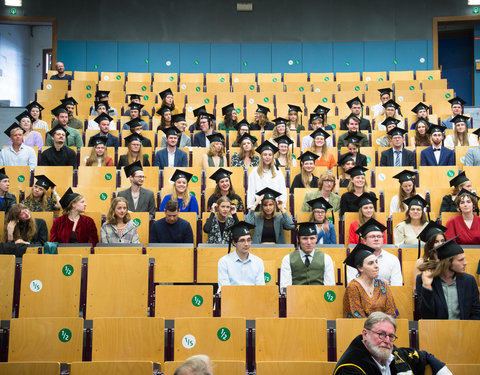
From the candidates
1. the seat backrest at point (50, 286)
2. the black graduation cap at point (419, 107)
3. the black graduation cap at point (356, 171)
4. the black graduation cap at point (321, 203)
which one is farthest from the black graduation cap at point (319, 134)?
the seat backrest at point (50, 286)

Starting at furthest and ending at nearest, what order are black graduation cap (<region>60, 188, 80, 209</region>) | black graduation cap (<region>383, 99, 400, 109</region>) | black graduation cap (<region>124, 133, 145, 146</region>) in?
1. black graduation cap (<region>383, 99, 400, 109</region>)
2. black graduation cap (<region>124, 133, 145, 146</region>)
3. black graduation cap (<region>60, 188, 80, 209</region>)

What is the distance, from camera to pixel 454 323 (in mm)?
3807

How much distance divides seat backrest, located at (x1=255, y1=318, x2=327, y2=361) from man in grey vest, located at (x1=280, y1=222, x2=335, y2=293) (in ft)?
3.17

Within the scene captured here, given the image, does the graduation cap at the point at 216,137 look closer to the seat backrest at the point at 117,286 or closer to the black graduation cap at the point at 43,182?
the black graduation cap at the point at 43,182

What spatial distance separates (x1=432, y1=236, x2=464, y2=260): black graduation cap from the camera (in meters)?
4.27

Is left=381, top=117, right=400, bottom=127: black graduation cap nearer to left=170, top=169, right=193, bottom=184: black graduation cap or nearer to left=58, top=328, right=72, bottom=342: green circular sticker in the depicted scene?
left=170, top=169, right=193, bottom=184: black graduation cap

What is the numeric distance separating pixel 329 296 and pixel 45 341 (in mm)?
1941

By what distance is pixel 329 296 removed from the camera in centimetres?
432

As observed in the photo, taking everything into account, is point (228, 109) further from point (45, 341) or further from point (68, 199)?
point (45, 341)

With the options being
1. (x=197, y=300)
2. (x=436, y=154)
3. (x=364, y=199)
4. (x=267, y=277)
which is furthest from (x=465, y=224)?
(x=197, y=300)

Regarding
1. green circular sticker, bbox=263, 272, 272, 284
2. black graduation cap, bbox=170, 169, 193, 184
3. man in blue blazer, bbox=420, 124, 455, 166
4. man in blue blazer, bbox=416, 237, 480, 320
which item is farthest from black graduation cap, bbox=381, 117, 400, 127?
man in blue blazer, bbox=416, 237, 480, 320

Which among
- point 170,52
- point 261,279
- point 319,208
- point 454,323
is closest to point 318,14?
point 170,52

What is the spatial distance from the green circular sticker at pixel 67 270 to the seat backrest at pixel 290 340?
5.21 feet

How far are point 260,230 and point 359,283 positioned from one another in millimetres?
1790
